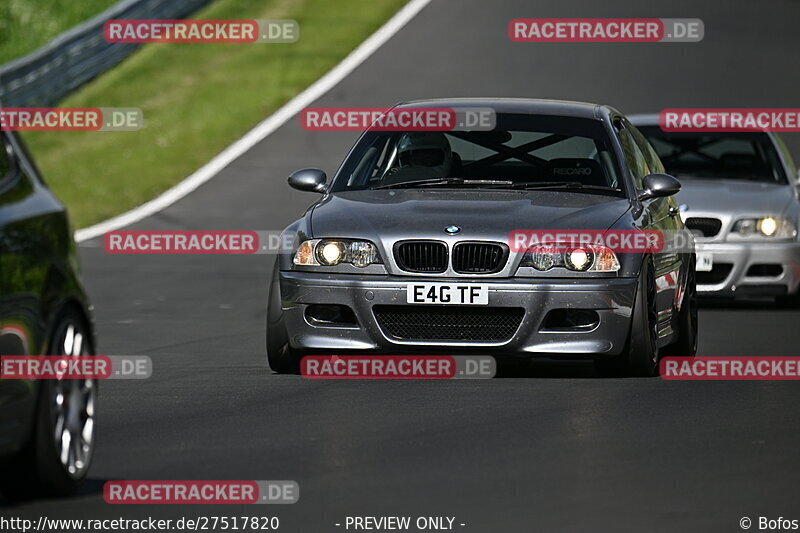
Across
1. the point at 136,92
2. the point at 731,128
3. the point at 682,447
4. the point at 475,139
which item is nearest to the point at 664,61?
the point at 136,92

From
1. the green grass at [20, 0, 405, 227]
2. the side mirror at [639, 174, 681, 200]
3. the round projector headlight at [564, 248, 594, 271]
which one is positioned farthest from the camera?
the green grass at [20, 0, 405, 227]

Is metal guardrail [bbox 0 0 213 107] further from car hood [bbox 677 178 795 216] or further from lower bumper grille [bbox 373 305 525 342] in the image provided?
lower bumper grille [bbox 373 305 525 342]

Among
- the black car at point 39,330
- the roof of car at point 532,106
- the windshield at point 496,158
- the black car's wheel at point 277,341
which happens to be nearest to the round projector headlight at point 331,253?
the black car's wheel at point 277,341

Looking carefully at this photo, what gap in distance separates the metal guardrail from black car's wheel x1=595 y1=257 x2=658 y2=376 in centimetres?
1922

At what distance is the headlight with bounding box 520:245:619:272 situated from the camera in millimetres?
10781

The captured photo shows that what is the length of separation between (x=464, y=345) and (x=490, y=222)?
716 mm

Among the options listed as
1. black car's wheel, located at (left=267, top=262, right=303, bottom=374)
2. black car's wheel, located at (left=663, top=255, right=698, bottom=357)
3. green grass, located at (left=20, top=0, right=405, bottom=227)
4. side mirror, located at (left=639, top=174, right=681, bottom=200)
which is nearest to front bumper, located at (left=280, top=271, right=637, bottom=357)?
black car's wheel, located at (left=267, top=262, right=303, bottom=374)

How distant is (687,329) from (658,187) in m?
1.10

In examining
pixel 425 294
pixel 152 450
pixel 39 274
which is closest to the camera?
pixel 39 274

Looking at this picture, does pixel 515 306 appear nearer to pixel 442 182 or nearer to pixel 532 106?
pixel 442 182

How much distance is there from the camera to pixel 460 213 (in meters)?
11.1

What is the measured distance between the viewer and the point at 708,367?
39.6 ft

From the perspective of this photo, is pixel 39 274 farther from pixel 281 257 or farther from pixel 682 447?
pixel 281 257

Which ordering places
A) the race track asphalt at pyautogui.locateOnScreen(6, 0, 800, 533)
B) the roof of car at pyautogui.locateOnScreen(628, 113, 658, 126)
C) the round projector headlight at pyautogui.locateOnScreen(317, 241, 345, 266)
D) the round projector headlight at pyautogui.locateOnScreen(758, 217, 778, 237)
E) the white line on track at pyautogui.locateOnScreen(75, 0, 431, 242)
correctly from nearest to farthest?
the race track asphalt at pyautogui.locateOnScreen(6, 0, 800, 533) → the round projector headlight at pyautogui.locateOnScreen(317, 241, 345, 266) → the round projector headlight at pyautogui.locateOnScreen(758, 217, 778, 237) → the roof of car at pyautogui.locateOnScreen(628, 113, 658, 126) → the white line on track at pyautogui.locateOnScreen(75, 0, 431, 242)
